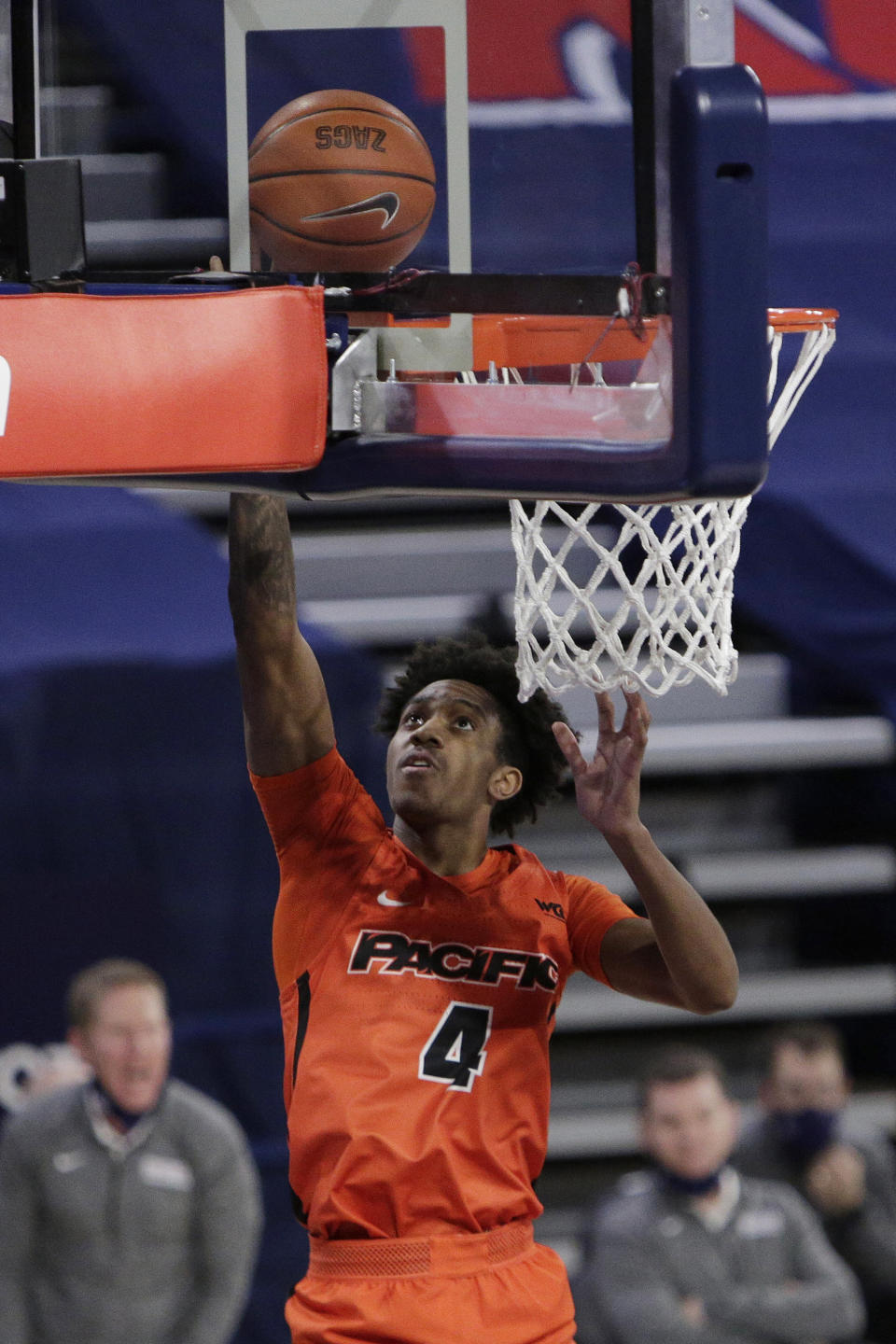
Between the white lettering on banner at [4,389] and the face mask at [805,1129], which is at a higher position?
the white lettering on banner at [4,389]

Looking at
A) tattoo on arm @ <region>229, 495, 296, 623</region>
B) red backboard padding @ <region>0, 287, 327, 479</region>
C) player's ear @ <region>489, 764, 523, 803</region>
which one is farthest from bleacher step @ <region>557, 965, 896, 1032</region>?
red backboard padding @ <region>0, 287, 327, 479</region>

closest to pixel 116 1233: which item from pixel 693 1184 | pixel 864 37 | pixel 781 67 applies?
pixel 693 1184

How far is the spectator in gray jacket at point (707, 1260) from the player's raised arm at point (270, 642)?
223 cm

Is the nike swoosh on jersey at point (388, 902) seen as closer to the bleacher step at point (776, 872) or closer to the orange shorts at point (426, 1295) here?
the orange shorts at point (426, 1295)

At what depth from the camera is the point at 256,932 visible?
4578 mm

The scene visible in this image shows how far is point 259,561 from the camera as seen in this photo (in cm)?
244

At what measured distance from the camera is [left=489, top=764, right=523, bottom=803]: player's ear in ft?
8.71

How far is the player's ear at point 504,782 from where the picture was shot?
2656 mm

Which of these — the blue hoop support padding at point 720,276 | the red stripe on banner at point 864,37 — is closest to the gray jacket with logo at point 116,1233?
the blue hoop support padding at point 720,276

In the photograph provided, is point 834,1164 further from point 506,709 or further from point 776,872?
point 506,709

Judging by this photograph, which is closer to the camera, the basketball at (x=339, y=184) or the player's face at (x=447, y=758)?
the basketball at (x=339, y=184)

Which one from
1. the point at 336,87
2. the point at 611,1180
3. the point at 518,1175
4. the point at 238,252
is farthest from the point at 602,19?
the point at 611,1180

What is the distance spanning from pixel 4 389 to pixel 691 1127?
10.4 feet

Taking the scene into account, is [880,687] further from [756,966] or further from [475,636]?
[475,636]
